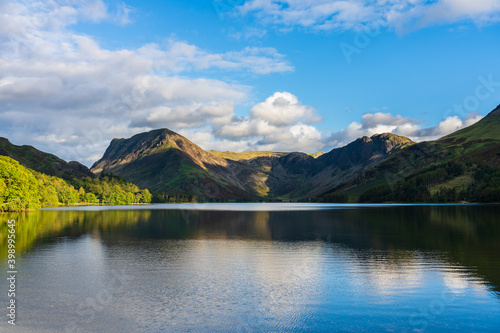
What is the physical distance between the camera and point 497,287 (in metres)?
31.9

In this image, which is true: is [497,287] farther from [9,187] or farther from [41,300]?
[9,187]

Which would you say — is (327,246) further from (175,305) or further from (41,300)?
(41,300)

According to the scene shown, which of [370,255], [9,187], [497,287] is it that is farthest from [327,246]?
[9,187]

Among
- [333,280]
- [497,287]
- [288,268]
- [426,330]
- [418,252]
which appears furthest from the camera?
[418,252]

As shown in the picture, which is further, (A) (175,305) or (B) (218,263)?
(B) (218,263)

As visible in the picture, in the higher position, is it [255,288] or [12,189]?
[12,189]

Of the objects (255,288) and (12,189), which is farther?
(12,189)

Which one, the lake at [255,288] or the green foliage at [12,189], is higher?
the green foliage at [12,189]

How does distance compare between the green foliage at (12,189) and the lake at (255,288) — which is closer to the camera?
the lake at (255,288)

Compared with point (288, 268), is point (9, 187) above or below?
above

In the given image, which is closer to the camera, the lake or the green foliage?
the lake

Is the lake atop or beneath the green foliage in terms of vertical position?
beneath

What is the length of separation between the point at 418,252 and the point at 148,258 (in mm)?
38612

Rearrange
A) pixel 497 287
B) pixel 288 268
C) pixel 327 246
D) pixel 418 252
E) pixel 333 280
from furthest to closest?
pixel 327 246, pixel 418 252, pixel 288 268, pixel 333 280, pixel 497 287
